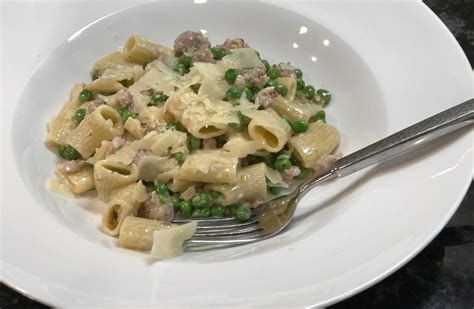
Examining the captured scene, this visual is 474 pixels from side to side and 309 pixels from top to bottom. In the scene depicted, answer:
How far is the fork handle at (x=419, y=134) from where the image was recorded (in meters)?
2.10

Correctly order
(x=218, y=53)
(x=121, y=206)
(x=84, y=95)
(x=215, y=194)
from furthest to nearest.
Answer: (x=218, y=53) < (x=84, y=95) < (x=215, y=194) < (x=121, y=206)

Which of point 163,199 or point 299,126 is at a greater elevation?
point 299,126

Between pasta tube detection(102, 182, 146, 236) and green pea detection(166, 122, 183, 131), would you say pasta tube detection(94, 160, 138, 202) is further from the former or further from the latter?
green pea detection(166, 122, 183, 131)

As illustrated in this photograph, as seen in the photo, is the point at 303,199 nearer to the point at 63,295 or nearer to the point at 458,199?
the point at 458,199

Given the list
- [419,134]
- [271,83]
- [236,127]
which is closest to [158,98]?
[236,127]

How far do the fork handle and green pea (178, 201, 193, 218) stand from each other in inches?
26.2

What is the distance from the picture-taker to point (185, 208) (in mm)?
2273

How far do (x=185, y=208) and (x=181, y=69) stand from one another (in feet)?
2.65

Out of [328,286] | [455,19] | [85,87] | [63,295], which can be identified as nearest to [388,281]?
[328,286]

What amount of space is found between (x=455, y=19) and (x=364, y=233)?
78.5 inches

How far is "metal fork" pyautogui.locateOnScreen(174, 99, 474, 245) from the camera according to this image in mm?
2107

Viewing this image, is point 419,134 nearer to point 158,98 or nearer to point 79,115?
point 158,98

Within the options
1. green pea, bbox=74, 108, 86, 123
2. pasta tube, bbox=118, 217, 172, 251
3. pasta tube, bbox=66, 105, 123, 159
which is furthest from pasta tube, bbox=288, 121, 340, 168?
green pea, bbox=74, 108, 86, 123

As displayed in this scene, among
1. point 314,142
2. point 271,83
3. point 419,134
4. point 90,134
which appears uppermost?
point 419,134
